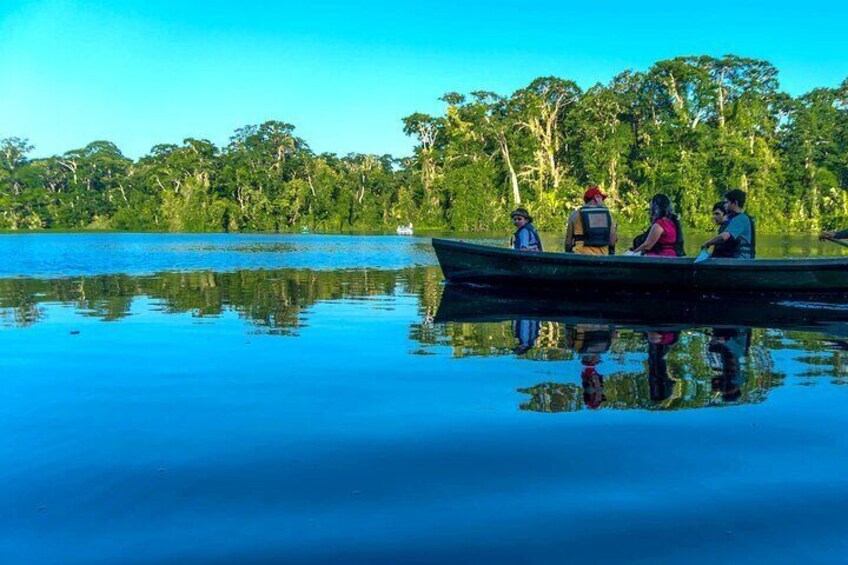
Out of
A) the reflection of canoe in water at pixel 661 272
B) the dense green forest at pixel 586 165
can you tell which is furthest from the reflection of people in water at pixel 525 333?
the dense green forest at pixel 586 165

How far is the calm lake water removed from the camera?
2680mm

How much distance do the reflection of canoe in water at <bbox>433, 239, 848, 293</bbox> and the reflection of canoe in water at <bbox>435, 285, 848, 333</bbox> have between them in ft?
0.66

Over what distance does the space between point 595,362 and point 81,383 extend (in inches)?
157

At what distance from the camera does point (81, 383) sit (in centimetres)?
547

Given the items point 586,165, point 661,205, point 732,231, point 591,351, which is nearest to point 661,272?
point 661,205

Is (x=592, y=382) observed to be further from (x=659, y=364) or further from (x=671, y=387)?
(x=659, y=364)

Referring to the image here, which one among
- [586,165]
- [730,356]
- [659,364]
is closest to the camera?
[659,364]

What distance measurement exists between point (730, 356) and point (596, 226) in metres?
6.11

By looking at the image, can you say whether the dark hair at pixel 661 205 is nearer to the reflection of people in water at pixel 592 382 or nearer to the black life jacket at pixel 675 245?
the black life jacket at pixel 675 245

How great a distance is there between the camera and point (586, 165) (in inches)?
2308

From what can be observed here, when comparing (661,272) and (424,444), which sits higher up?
(661,272)

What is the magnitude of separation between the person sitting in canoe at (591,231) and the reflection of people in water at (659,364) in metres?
4.73

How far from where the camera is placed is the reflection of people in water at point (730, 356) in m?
5.06

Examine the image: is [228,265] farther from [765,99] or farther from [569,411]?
[765,99]
